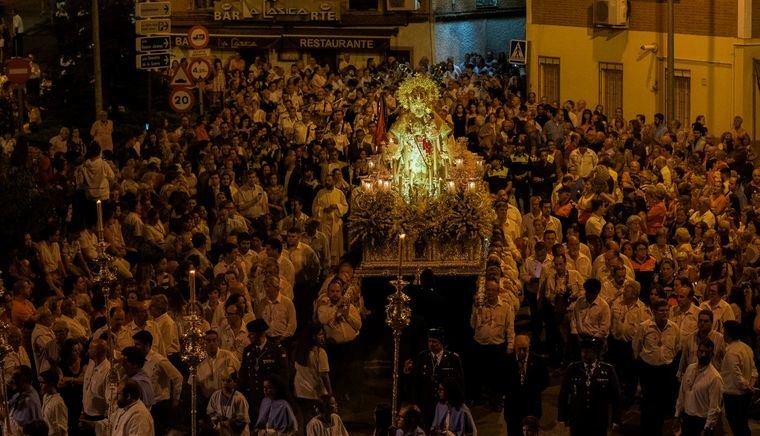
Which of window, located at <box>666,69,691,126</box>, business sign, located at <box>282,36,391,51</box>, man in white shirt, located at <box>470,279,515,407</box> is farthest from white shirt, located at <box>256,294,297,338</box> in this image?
business sign, located at <box>282,36,391,51</box>

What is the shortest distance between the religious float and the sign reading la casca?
2252 centimetres

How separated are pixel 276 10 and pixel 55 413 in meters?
29.7

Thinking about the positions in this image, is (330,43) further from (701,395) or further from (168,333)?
(701,395)

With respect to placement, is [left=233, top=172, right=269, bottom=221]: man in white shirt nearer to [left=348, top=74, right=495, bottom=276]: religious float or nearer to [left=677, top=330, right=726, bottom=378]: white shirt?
[left=348, top=74, right=495, bottom=276]: religious float

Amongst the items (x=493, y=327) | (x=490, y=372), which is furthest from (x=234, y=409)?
(x=490, y=372)

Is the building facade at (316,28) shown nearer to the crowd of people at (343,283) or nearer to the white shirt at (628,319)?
the crowd of people at (343,283)

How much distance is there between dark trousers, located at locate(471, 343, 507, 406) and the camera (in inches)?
738

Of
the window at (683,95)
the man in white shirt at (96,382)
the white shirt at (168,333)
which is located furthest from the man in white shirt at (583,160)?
the man in white shirt at (96,382)

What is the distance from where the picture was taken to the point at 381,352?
20.9 metres

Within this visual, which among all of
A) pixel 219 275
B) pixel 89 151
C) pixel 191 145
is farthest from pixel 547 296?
pixel 191 145

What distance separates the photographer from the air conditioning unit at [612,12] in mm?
36250

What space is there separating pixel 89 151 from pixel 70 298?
6.88 meters

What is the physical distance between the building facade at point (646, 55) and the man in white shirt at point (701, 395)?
17.5m

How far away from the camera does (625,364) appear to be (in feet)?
62.5
